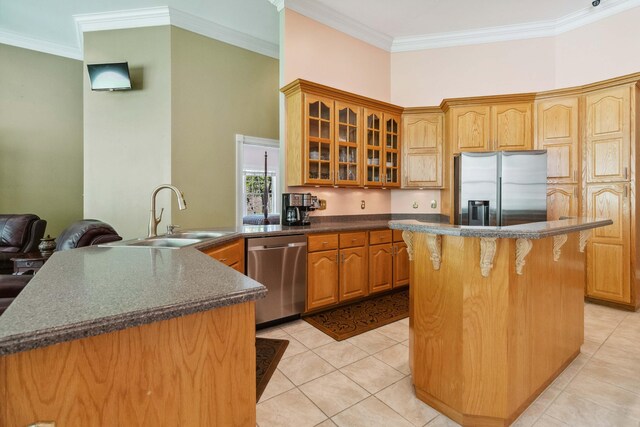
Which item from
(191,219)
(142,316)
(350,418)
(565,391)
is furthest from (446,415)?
(191,219)

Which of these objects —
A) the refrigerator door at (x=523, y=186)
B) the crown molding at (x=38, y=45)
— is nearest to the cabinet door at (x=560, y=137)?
the refrigerator door at (x=523, y=186)

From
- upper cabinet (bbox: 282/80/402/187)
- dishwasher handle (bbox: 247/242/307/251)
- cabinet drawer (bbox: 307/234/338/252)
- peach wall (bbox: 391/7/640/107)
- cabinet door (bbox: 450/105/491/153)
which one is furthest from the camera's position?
cabinet door (bbox: 450/105/491/153)

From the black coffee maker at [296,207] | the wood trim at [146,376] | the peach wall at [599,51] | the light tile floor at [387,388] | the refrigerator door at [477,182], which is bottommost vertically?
the light tile floor at [387,388]

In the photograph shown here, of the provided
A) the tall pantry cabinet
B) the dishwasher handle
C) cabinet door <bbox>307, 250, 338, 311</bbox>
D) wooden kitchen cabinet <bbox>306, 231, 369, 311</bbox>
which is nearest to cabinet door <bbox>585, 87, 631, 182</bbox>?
the tall pantry cabinet

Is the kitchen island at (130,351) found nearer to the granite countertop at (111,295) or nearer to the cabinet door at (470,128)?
the granite countertop at (111,295)

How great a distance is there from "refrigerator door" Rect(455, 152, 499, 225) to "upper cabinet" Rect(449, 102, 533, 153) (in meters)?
0.22

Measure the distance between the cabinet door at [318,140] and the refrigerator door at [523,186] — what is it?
6.71 feet

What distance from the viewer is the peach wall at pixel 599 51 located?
132 inches

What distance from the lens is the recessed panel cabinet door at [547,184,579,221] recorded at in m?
3.49

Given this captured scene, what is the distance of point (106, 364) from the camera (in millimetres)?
714

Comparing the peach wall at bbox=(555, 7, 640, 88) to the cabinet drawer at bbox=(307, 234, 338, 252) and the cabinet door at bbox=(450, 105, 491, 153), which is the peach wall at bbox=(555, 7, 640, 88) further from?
the cabinet drawer at bbox=(307, 234, 338, 252)

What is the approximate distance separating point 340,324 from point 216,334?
85.4 inches

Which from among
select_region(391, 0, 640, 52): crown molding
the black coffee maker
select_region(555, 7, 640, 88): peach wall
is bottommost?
the black coffee maker

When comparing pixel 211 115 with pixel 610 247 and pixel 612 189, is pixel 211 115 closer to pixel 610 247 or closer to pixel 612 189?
pixel 612 189
